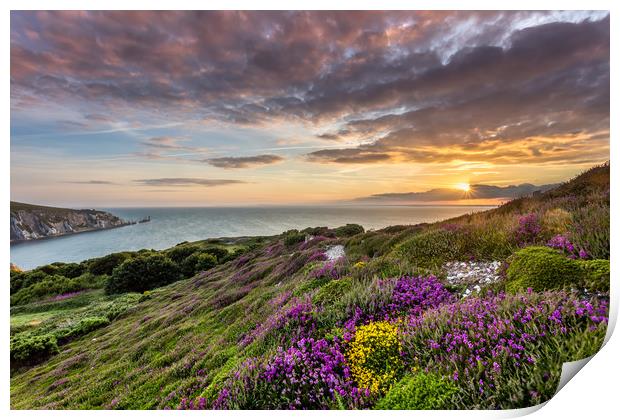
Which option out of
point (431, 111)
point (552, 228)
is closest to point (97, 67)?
point (431, 111)

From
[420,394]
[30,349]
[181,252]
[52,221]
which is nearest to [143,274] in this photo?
[181,252]

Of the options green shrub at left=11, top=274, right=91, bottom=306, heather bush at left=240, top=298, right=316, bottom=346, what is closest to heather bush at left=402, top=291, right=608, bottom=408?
heather bush at left=240, top=298, right=316, bottom=346

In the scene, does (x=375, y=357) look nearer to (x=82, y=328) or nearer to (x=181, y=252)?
(x=82, y=328)

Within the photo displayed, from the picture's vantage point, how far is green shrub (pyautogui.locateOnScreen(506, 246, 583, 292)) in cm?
331

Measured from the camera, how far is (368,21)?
17.6 ft

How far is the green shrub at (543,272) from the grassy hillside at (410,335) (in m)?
0.02

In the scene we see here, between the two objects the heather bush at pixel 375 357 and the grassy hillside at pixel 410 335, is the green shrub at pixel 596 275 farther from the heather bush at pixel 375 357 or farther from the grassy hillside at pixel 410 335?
the heather bush at pixel 375 357

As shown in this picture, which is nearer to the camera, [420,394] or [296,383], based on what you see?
[420,394]

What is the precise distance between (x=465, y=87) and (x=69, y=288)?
2399 centimetres

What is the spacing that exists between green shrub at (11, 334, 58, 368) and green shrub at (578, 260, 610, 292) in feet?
40.1

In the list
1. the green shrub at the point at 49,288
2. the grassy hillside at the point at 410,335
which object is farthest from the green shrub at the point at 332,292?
the green shrub at the point at 49,288

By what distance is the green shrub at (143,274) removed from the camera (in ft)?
65.6

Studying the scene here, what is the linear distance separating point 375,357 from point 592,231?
3.67 m

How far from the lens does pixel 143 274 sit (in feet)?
69.8
